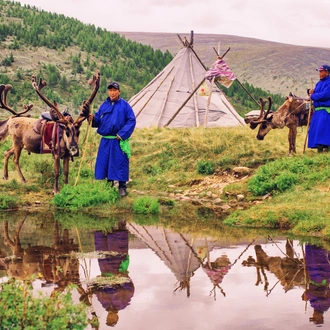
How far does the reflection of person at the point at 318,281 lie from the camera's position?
18.7ft

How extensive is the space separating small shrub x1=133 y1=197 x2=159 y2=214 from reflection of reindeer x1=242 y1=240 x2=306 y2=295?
310cm

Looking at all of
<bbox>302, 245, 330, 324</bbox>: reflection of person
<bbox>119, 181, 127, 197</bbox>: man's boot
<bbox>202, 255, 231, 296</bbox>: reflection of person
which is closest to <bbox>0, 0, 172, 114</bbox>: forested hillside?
<bbox>119, 181, 127, 197</bbox>: man's boot

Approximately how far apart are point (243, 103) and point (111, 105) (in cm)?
2336

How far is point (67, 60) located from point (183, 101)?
18.3 m

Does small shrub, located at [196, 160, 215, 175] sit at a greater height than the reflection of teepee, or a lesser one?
greater

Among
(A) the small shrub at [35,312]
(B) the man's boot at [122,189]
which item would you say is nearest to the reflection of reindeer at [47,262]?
(A) the small shrub at [35,312]

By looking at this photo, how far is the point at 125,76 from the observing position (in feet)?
125

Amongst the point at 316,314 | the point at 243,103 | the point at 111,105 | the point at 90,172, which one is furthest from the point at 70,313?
the point at 243,103

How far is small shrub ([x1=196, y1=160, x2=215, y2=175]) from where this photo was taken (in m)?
13.4

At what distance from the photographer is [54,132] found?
12266 millimetres

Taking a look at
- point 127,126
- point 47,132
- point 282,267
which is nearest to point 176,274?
point 282,267

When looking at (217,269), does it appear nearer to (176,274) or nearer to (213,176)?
(176,274)

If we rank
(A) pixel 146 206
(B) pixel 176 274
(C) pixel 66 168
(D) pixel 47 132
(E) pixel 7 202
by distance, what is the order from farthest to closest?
(D) pixel 47 132
(C) pixel 66 168
(E) pixel 7 202
(A) pixel 146 206
(B) pixel 176 274

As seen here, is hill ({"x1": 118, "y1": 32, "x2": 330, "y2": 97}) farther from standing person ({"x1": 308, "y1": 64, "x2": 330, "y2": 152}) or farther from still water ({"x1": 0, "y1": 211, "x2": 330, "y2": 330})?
still water ({"x1": 0, "y1": 211, "x2": 330, "y2": 330})
